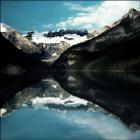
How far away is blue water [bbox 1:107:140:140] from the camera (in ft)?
75.0

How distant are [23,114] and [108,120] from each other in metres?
8.39

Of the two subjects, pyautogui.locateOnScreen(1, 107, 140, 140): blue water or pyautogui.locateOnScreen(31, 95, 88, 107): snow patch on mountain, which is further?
pyautogui.locateOnScreen(31, 95, 88, 107): snow patch on mountain

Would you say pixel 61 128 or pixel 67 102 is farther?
pixel 67 102

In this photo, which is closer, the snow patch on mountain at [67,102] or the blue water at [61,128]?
the blue water at [61,128]

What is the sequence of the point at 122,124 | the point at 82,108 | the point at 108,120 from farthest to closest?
the point at 82,108, the point at 108,120, the point at 122,124

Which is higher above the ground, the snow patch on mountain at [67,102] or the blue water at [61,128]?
the snow patch on mountain at [67,102]

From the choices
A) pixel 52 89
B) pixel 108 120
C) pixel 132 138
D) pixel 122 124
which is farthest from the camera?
pixel 52 89

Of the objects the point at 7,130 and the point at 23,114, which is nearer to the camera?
the point at 7,130

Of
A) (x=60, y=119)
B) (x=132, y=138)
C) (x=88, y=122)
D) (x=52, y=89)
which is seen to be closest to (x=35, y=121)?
(x=60, y=119)

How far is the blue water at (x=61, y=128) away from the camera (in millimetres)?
22875

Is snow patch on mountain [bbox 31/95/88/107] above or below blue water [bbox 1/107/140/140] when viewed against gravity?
Result: above

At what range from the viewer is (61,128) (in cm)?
2609

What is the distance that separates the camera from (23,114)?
34.6m

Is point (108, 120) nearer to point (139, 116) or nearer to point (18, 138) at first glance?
point (139, 116)
